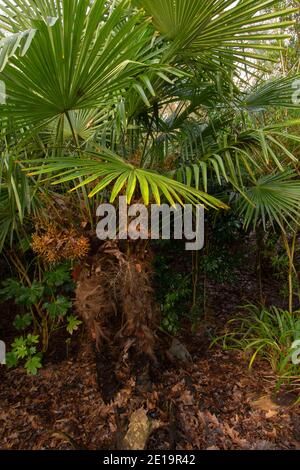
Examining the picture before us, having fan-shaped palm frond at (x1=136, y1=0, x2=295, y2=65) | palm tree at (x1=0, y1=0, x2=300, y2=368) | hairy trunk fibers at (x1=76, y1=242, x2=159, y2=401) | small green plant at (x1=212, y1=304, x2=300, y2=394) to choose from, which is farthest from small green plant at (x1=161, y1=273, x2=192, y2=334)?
fan-shaped palm frond at (x1=136, y1=0, x2=295, y2=65)

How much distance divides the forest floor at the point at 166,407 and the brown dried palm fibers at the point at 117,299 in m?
0.19

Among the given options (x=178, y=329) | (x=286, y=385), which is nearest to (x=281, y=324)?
(x=286, y=385)

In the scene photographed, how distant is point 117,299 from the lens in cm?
204

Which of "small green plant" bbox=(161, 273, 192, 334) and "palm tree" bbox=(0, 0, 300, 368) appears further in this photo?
"small green plant" bbox=(161, 273, 192, 334)

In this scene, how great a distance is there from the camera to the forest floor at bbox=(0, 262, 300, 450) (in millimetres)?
1878

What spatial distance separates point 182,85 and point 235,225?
1.31 m

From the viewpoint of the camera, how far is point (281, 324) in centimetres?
238

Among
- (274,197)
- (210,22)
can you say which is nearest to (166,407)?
(274,197)

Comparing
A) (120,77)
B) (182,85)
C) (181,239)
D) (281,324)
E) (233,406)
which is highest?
(182,85)

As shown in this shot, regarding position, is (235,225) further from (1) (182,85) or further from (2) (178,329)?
(1) (182,85)

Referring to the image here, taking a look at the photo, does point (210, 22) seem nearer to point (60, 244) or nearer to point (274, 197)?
point (274, 197)

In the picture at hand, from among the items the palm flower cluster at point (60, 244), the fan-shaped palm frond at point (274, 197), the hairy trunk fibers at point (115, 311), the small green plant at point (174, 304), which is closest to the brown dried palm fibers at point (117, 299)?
the hairy trunk fibers at point (115, 311)

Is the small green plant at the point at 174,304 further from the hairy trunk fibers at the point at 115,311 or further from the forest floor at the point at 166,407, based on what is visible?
the hairy trunk fibers at the point at 115,311

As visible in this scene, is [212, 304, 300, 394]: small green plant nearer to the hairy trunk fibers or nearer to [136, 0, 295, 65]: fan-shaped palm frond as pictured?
the hairy trunk fibers
